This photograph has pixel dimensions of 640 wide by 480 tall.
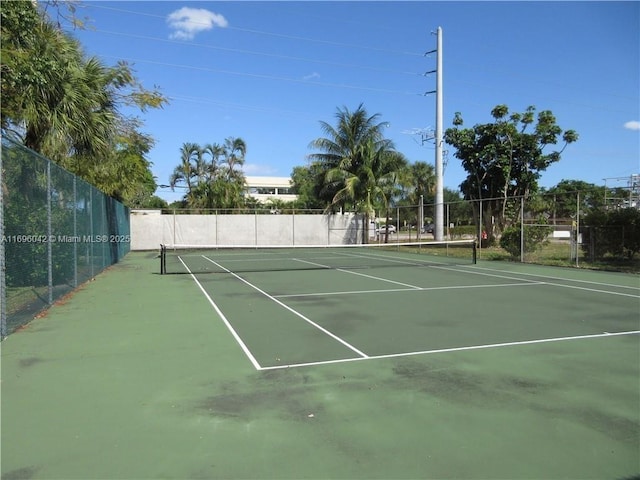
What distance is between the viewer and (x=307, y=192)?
235ft

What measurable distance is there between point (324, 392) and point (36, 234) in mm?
6311

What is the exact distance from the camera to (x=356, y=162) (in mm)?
35875

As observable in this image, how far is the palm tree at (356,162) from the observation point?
34719 mm

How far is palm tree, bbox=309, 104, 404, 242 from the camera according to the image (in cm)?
3472

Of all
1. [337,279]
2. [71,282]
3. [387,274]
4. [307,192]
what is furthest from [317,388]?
[307,192]

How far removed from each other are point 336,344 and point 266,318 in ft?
7.30

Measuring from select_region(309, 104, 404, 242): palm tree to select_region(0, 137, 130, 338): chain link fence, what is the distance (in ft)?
75.3

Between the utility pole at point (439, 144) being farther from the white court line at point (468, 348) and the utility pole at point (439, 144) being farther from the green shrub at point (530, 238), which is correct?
the white court line at point (468, 348)

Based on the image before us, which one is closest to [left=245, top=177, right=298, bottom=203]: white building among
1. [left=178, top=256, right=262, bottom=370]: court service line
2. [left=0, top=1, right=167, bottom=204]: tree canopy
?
[left=0, top=1, right=167, bottom=204]: tree canopy

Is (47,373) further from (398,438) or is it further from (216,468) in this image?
(398,438)

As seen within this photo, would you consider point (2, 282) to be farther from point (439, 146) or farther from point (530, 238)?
point (439, 146)

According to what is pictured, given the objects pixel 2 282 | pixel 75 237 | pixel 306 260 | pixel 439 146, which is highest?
pixel 439 146

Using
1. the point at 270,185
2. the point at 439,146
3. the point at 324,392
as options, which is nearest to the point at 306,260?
the point at 439,146

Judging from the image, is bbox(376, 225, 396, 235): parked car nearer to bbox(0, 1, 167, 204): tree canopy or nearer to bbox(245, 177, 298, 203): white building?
bbox(0, 1, 167, 204): tree canopy
